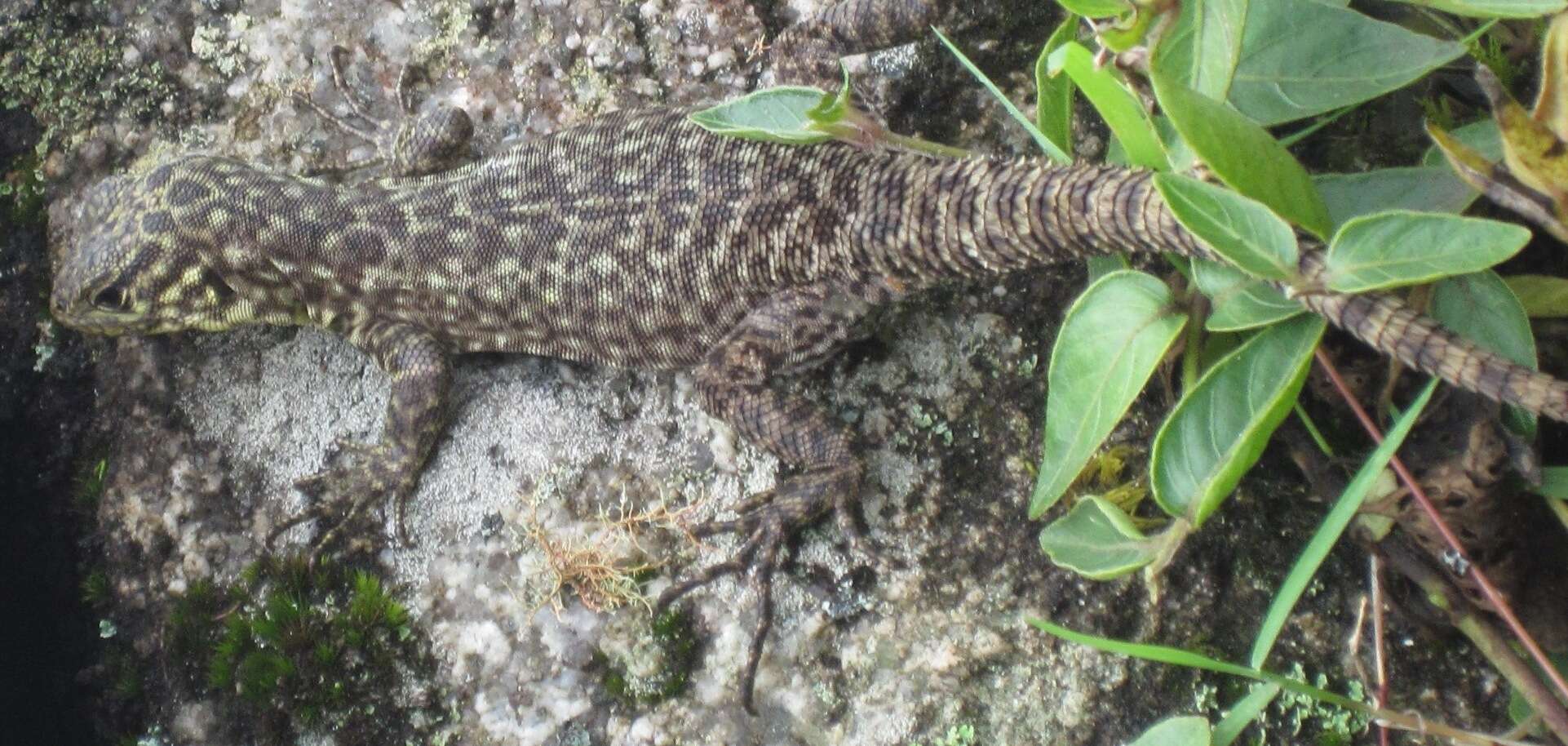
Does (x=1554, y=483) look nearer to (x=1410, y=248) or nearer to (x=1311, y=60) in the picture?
(x=1410, y=248)

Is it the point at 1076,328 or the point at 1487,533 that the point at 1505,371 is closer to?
the point at 1487,533

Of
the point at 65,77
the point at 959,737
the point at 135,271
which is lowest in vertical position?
the point at 959,737

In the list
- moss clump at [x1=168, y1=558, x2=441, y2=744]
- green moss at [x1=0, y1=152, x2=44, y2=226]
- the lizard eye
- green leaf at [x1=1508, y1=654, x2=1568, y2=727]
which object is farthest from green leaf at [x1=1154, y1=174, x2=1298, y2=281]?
green moss at [x1=0, y1=152, x2=44, y2=226]

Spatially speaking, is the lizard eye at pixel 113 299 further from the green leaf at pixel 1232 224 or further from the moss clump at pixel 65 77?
the green leaf at pixel 1232 224

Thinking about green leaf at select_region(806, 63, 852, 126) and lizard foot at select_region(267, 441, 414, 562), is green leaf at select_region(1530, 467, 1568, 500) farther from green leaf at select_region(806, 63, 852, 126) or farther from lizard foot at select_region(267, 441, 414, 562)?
lizard foot at select_region(267, 441, 414, 562)

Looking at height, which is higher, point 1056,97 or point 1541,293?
point 1056,97

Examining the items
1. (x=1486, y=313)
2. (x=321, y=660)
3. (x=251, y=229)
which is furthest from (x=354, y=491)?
(x=1486, y=313)

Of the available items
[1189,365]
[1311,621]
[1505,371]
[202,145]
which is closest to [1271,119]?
[1189,365]
